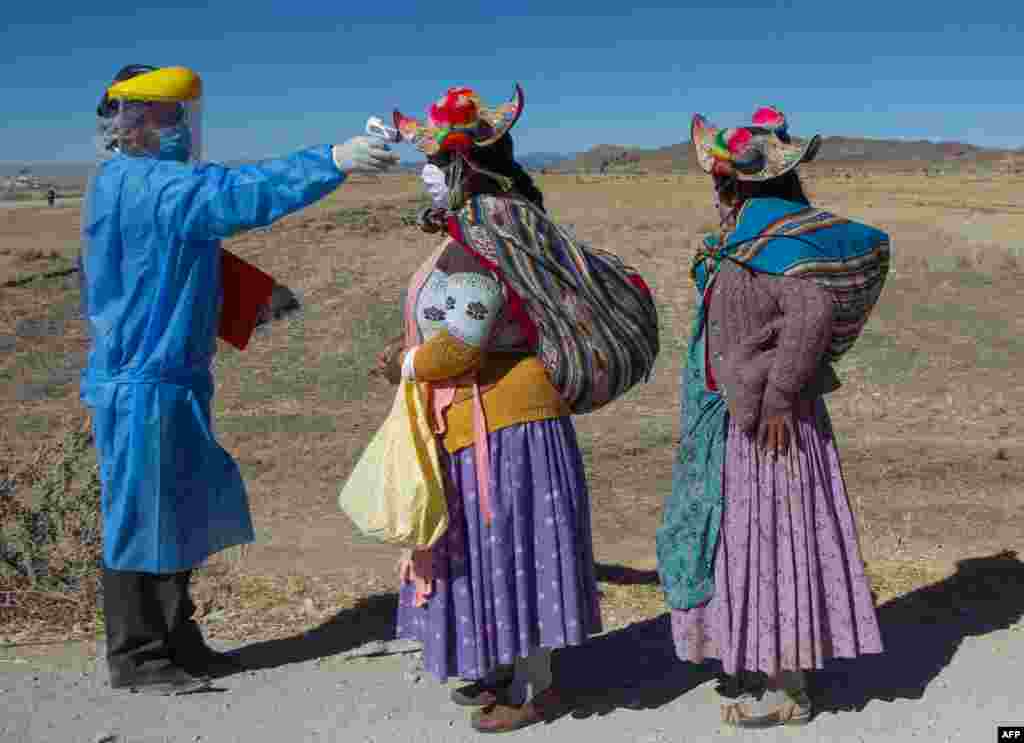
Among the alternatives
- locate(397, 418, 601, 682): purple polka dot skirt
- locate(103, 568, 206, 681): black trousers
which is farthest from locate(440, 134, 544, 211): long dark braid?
locate(103, 568, 206, 681): black trousers

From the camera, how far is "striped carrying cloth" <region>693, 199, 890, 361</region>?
134 inches

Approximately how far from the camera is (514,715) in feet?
12.2

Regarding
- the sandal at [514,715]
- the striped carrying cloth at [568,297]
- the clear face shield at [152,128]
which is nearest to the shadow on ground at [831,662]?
the sandal at [514,715]

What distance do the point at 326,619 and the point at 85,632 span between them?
3.03ft

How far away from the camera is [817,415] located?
11.9 feet

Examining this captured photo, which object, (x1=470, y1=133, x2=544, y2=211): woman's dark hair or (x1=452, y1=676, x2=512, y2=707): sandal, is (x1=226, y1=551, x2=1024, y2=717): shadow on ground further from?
(x1=470, y1=133, x2=544, y2=211): woman's dark hair

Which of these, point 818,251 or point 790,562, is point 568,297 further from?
point 790,562

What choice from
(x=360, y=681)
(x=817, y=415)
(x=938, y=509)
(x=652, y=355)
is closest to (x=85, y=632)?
(x=360, y=681)

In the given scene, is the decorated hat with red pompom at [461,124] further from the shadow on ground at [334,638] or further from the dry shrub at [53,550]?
the dry shrub at [53,550]

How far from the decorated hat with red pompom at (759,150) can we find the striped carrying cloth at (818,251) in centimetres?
10

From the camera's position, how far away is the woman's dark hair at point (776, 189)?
139 inches

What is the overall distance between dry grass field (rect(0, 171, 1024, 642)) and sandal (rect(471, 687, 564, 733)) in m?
1.01

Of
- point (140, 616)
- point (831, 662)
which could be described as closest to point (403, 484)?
point (140, 616)

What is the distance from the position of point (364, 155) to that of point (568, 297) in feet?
2.28
